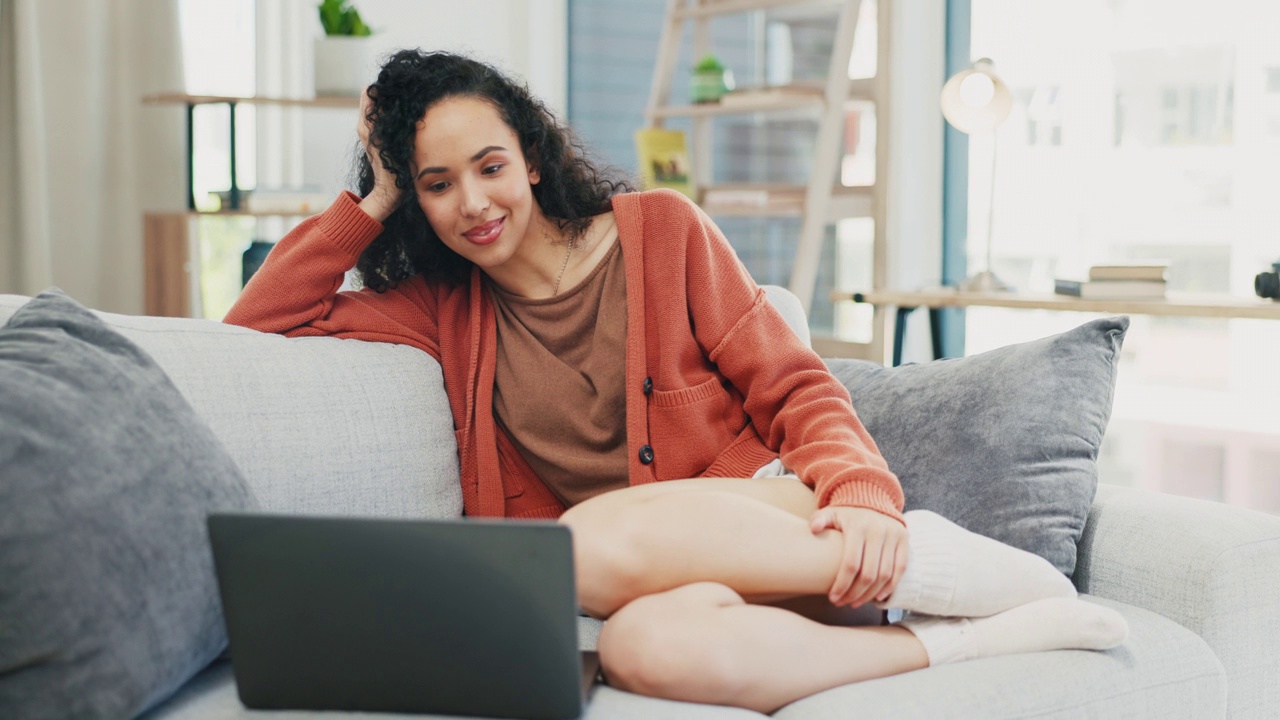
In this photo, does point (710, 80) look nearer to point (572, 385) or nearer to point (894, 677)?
point (572, 385)

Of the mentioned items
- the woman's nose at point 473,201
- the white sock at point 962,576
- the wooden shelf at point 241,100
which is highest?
the wooden shelf at point 241,100

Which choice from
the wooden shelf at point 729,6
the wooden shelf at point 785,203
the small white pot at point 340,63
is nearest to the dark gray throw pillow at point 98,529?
the wooden shelf at point 785,203

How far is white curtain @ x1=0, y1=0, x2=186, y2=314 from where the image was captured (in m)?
3.75

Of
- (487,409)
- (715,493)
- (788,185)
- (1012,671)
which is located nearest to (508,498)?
(487,409)

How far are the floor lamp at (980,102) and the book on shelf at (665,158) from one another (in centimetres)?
104

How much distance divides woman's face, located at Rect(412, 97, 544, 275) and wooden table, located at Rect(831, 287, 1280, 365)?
1.53m

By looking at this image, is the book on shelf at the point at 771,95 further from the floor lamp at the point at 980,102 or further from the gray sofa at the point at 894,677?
the gray sofa at the point at 894,677

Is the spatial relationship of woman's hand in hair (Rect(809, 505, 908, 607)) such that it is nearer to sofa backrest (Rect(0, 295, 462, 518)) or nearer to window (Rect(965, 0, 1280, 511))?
sofa backrest (Rect(0, 295, 462, 518))

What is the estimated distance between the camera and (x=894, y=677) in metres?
1.22

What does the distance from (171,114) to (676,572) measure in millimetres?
3607

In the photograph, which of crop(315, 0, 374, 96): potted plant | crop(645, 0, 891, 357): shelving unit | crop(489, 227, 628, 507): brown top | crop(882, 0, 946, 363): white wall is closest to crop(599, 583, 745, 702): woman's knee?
crop(489, 227, 628, 507): brown top

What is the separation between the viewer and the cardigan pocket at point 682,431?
160cm

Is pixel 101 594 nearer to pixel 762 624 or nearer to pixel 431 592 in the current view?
pixel 431 592

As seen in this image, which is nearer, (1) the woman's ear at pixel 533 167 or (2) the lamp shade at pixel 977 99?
(1) the woman's ear at pixel 533 167
